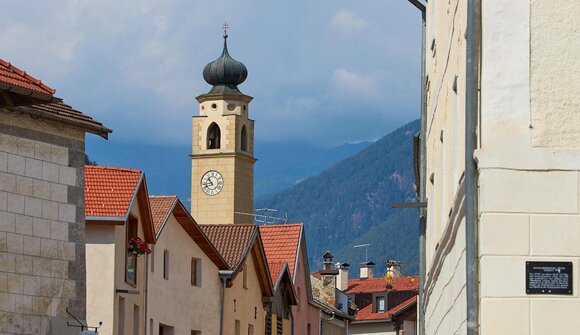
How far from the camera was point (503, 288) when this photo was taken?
45.3 feet

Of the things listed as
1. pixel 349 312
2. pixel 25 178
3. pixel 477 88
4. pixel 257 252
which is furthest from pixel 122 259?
pixel 349 312

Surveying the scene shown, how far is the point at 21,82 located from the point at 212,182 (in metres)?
126

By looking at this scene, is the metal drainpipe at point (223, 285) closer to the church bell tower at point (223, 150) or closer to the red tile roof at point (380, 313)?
the red tile roof at point (380, 313)

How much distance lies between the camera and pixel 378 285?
119 m

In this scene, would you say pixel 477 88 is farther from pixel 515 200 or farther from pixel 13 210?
pixel 13 210

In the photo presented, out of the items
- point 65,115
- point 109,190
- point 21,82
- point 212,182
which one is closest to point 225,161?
point 212,182

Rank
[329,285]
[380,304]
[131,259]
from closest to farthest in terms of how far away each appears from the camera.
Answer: [131,259] → [329,285] → [380,304]

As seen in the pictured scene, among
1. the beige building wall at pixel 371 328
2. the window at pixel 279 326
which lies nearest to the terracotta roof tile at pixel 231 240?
the window at pixel 279 326

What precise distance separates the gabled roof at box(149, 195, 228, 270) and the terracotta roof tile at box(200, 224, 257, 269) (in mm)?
3604

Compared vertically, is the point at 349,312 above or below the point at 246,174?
below

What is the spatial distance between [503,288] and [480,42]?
83.6 inches

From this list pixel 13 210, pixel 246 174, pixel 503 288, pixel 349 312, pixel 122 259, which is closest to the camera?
pixel 503 288

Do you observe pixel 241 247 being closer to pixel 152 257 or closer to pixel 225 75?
pixel 152 257

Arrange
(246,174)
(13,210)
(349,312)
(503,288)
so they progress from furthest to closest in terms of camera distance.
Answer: (246,174) → (349,312) → (13,210) → (503,288)
